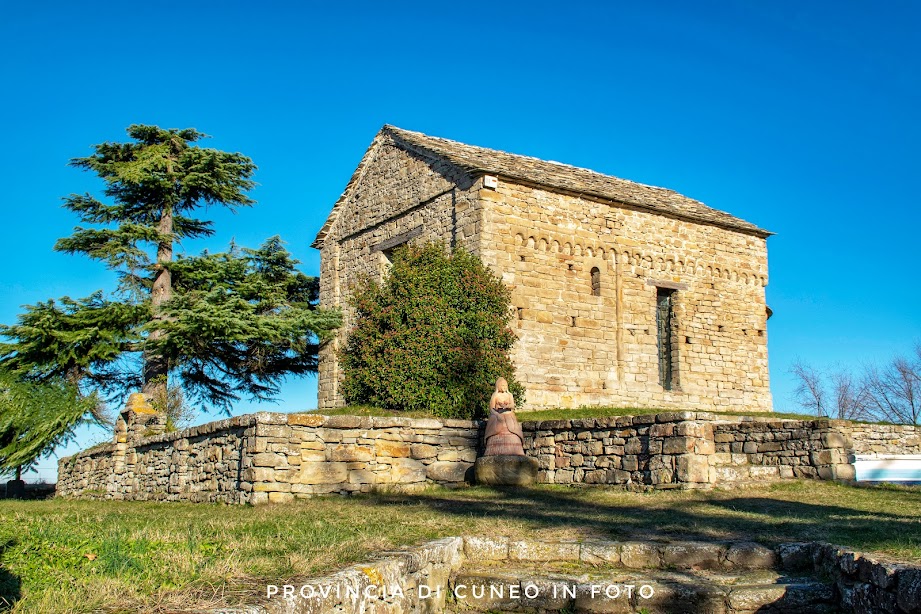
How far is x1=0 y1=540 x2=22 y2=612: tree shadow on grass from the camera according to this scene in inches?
159

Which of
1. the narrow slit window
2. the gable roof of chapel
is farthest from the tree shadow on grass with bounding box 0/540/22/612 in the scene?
the narrow slit window

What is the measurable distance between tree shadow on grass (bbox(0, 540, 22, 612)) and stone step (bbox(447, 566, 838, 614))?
125 inches

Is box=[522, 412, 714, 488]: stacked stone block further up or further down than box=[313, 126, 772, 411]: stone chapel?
further down

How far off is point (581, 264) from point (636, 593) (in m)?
14.4

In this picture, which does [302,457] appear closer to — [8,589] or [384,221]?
[8,589]

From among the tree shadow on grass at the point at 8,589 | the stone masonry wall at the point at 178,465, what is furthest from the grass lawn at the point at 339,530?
the stone masonry wall at the point at 178,465

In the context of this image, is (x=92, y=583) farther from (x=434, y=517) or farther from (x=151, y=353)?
(x=151, y=353)

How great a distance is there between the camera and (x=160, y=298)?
2323 cm

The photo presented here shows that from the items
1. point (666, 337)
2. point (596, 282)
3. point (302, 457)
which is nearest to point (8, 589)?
point (302, 457)

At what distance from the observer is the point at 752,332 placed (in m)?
23.2

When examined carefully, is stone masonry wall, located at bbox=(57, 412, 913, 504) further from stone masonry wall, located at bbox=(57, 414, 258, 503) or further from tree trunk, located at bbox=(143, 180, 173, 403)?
tree trunk, located at bbox=(143, 180, 173, 403)

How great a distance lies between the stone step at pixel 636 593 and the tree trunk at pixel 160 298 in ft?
55.9

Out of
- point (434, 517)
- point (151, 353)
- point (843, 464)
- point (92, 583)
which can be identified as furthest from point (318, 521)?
point (151, 353)

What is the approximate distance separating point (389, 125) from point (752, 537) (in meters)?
17.5
